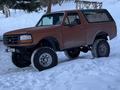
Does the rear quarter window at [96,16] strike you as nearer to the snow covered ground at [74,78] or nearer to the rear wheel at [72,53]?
the rear wheel at [72,53]

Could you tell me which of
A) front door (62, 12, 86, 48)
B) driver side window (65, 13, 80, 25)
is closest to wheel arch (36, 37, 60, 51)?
front door (62, 12, 86, 48)

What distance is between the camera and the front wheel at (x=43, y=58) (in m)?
13.4

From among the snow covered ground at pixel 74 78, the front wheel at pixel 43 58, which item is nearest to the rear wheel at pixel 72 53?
the front wheel at pixel 43 58

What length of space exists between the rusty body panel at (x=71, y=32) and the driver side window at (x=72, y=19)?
0.12 meters

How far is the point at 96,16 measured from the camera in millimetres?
15898

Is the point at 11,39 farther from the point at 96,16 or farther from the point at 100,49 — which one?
the point at 96,16

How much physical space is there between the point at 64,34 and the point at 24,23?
29.1 meters

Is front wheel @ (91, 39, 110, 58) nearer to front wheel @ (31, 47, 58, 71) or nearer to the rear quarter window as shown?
the rear quarter window

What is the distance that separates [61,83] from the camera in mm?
10609

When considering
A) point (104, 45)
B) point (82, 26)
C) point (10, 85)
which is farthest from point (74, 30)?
point (10, 85)

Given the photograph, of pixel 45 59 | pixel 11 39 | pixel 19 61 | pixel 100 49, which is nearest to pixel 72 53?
pixel 100 49

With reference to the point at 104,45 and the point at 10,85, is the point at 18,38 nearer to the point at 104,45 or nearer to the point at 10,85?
the point at 10,85

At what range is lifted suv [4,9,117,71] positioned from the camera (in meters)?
13.5

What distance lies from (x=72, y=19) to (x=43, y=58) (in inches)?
90.8
